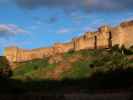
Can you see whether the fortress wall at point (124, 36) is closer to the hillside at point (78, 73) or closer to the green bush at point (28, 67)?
the hillside at point (78, 73)

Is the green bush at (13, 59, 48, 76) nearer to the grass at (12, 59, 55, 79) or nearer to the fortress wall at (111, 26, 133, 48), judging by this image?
the grass at (12, 59, 55, 79)

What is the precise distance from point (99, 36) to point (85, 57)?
6.08m

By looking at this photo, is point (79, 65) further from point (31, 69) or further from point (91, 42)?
point (91, 42)

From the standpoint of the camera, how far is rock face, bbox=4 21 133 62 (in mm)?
43688

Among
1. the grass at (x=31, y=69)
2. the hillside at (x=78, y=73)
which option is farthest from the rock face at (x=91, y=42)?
the grass at (x=31, y=69)

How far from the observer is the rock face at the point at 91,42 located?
43.7 metres

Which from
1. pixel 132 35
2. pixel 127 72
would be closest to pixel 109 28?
pixel 132 35

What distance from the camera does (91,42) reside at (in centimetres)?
4919

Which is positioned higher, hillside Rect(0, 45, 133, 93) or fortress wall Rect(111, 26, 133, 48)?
fortress wall Rect(111, 26, 133, 48)

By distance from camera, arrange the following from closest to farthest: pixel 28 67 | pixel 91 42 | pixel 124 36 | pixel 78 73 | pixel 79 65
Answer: pixel 78 73, pixel 79 65, pixel 124 36, pixel 28 67, pixel 91 42

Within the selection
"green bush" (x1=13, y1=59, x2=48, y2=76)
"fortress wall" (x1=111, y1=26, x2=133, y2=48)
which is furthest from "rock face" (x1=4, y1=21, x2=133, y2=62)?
"green bush" (x1=13, y1=59, x2=48, y2=76)

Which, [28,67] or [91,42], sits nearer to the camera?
[28,67]

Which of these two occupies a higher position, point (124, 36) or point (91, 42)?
point (124, 36)

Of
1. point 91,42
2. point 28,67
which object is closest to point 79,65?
point 91,42
